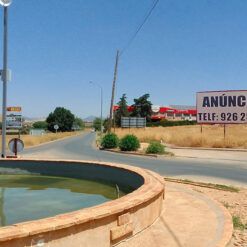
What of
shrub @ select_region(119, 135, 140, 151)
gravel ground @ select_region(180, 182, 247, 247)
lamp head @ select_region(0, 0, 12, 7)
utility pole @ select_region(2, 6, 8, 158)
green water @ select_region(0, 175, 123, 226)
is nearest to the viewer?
gravel ground @ select_region(180, 182, 247, 247)

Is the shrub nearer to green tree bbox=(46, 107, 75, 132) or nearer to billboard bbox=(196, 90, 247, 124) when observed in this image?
billboard bbox=(196, 90, 247, 124)

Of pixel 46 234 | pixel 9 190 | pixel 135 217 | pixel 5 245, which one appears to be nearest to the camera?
pixel 5 245

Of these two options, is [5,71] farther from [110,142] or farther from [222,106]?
[222,106]

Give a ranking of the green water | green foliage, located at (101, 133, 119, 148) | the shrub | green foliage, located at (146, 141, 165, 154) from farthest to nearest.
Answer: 1. green foliage, located at (101, 133, 119, 148)
2. the shrub
3. green foliage, located at (146, 141, 165, 154)
4. the green water

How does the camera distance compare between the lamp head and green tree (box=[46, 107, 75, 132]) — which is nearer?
the lamp head

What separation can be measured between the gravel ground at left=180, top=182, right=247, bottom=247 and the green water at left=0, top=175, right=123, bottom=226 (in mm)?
2601

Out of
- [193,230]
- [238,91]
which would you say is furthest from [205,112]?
[193,230]

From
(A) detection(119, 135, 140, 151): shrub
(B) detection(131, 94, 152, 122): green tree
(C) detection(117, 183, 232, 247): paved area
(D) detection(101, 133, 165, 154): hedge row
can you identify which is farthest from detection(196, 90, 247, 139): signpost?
(B) detection(131, 94, 152, 122): green tree

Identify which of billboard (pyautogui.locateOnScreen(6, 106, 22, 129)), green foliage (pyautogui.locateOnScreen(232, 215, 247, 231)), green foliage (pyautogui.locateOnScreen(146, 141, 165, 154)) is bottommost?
green foliage (pyautogui.locateOnScreen(232, 215, 247, 231))

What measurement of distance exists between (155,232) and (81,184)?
5.56 metres

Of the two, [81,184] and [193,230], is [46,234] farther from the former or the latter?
[81,184]

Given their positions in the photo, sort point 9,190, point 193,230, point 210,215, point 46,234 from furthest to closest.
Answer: point 9,190
point 210,215
point 193,230
point 46,234

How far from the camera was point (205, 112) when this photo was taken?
36188mm

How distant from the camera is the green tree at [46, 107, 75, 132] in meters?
144
